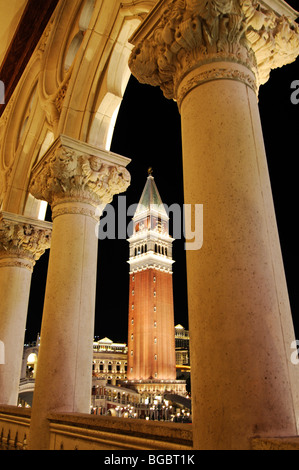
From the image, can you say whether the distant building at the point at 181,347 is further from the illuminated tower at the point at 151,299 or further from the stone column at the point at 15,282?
the stone column at the point at 15,282

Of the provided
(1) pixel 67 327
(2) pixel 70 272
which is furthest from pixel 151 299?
(1) pixel 67 327

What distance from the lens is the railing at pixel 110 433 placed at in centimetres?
222

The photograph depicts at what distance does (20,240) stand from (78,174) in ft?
9.68

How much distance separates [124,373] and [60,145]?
64.3 metres

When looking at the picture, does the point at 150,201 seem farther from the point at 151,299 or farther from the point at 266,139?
the point at 266,139

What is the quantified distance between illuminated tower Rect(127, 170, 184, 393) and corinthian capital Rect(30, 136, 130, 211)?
48.3m

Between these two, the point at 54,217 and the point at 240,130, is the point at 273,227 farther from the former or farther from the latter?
the point at 54,217

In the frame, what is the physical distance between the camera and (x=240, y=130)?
7.89 ft

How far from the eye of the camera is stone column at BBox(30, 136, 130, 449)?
397 cm

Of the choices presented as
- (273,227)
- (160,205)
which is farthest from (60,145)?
(160,205)

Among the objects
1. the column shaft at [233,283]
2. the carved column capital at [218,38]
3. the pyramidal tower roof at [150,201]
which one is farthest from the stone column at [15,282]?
the pyramidal tower roof at [150,201]

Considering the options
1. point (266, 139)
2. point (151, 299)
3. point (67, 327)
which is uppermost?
point (151, 299)

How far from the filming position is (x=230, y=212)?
216cm

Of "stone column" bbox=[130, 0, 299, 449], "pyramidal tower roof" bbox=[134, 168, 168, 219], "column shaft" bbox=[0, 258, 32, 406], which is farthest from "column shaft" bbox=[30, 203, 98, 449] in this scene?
"pyramidal tower roof" bbox=[134, 168, 168, 219]
